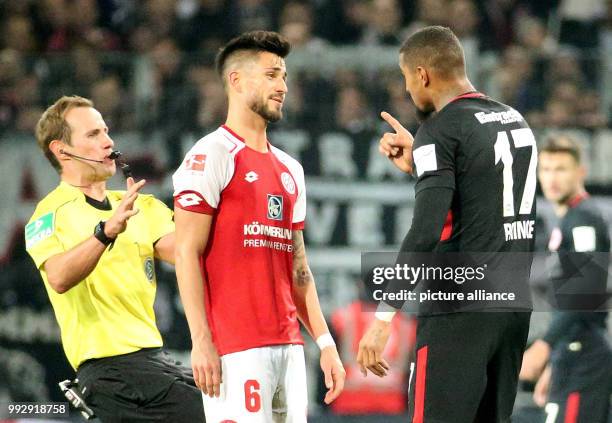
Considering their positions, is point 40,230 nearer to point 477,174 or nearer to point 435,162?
point 435,162

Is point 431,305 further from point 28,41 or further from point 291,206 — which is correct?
point 28,41

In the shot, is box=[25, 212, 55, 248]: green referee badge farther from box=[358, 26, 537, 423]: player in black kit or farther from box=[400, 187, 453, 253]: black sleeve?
box=[400, 187, 453, 253]: black sleeve

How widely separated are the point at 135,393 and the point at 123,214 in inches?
35.2

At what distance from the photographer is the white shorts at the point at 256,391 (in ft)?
15.5

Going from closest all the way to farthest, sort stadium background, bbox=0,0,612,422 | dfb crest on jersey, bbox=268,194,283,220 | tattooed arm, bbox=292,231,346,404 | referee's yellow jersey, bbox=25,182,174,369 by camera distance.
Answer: dfb crest on jersey, bbox=268,194,283,220, tattooed arm, bbox=292,231,346,404, referee's yellow jersey, bbox=25,182,174,369, stadium background, bbox=0,0,612,422

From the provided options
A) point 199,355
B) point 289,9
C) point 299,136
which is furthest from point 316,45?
point 199,355

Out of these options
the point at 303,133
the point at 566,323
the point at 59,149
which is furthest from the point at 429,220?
the point at 303,133

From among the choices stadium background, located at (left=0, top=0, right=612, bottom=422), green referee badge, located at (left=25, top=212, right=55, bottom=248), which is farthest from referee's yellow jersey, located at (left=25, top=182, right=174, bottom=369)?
stadium background, located at (left=0, top=0, right=612, bottom=422)

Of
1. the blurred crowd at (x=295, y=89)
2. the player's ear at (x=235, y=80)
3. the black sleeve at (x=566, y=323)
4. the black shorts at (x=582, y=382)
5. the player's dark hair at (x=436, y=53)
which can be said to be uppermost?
the blurred crowd at (x=295, y=89)

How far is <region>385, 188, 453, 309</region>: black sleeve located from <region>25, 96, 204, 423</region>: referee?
1.30 metres

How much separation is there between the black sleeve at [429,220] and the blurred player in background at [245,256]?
655 millimetres

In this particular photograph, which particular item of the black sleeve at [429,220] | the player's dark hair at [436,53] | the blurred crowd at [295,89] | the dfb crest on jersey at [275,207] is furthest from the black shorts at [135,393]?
the blurred crowd at [295,89]

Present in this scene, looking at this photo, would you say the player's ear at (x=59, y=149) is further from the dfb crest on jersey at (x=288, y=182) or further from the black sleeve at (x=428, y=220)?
the black sleeve at (x=428, y=220)

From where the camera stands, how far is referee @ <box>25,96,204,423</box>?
5230 millimetres
